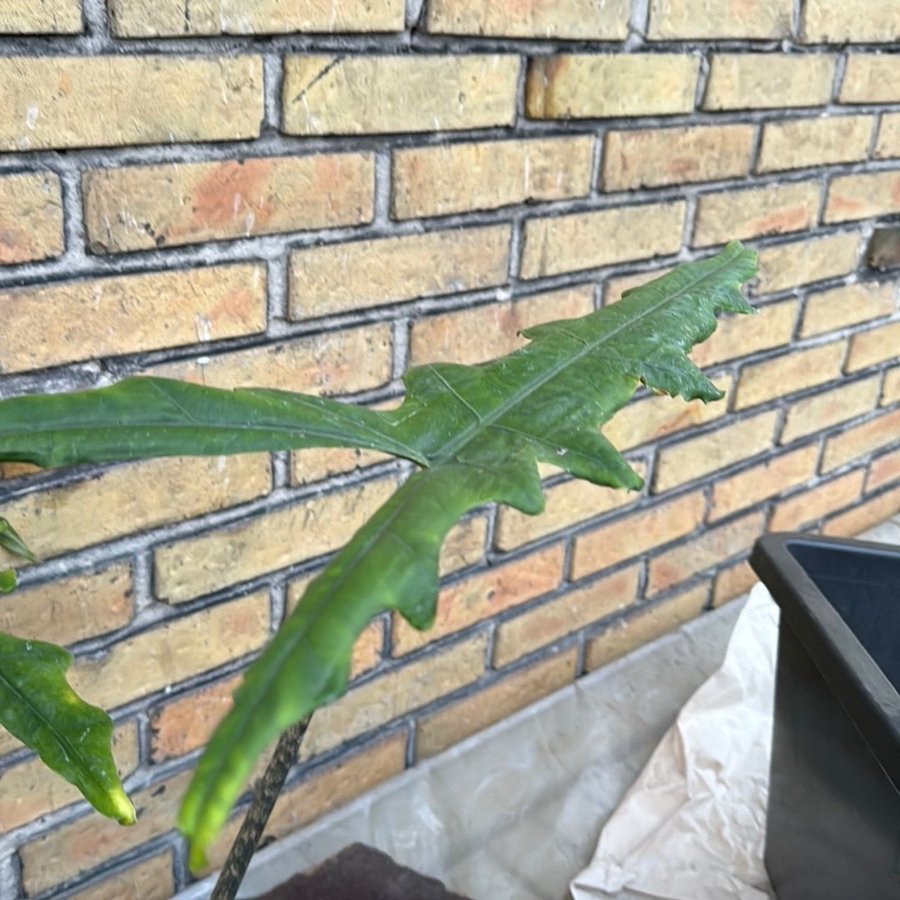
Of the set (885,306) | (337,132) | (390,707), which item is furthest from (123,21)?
(885,306)

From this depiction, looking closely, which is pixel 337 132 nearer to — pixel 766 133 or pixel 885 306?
pixel 766 133

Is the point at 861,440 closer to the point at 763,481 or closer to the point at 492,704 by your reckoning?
the point at 763,481

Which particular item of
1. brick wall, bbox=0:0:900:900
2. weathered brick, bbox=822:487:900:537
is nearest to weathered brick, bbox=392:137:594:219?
brick wall, bbox=0:0:900:900

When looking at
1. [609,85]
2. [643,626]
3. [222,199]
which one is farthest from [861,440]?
[222,199]

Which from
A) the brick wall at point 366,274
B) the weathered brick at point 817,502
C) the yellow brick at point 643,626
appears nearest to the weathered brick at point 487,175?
the brick wall at point 366,274

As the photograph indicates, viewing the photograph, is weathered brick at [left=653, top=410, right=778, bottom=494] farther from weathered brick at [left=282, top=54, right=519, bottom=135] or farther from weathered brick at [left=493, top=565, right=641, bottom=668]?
weathered brick at [left=282, top=54, right=519, bottom=135]
